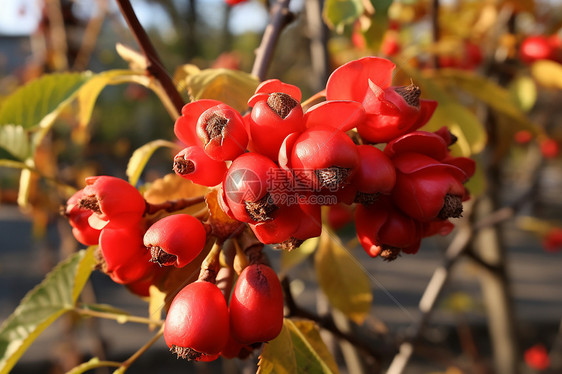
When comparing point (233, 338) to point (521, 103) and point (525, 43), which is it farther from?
point (525, 43)

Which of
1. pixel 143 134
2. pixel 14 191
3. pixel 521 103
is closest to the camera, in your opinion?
pixel 521 103

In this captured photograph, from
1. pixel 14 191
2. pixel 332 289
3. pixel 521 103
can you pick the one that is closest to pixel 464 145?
pixel 332 289

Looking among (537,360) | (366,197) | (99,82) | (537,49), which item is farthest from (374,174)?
(537,360)

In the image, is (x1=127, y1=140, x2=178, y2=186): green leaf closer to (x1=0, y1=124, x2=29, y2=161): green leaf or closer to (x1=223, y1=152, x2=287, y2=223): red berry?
(x1=0, y1=124, x2=29, y2=161): green leaf

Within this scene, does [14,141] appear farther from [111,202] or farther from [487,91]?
[487,91]

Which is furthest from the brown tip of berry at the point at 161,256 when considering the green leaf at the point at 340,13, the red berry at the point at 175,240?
the green leaf at the point at 340,13

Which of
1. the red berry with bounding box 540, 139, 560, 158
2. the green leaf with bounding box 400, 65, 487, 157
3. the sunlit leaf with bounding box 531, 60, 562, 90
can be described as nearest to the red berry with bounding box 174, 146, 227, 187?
the green leaf with bounding box 400, 65, 487, 157
